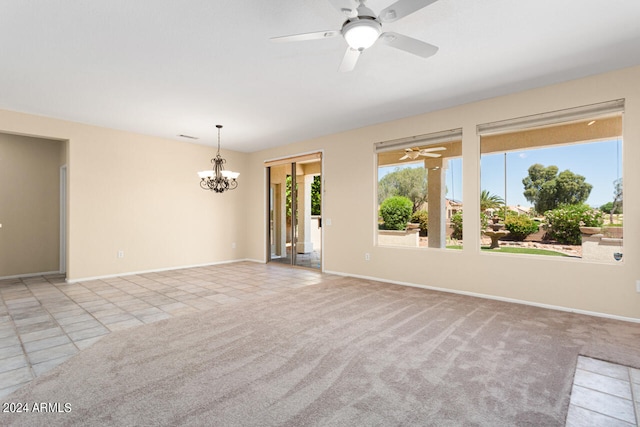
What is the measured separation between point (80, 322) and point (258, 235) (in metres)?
4.33

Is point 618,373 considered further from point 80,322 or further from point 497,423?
point 80,322

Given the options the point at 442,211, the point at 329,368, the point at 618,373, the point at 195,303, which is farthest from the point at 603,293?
the point at 195,303

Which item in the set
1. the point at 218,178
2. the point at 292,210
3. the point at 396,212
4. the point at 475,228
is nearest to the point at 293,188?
the point at 292,210

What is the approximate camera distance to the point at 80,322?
3.16m

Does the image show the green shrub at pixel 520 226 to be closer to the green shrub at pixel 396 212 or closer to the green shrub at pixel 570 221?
the green shrub at pixel 570 221

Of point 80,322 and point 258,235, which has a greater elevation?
point 258,235

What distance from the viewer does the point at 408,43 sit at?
2232 millimetres

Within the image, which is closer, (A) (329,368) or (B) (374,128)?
(A) (329,368)

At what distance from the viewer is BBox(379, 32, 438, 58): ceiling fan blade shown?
215 cm

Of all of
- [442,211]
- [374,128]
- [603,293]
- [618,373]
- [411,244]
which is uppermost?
[374,128]

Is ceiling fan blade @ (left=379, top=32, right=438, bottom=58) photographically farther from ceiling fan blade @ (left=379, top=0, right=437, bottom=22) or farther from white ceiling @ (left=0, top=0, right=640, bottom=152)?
white ceiling @ (left=0, top=0, right=640, bottom=152)

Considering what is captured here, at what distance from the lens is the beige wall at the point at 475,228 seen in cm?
322

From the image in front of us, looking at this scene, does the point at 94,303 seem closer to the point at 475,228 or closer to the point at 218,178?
the point at 218,178

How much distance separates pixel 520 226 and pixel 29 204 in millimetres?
8116
